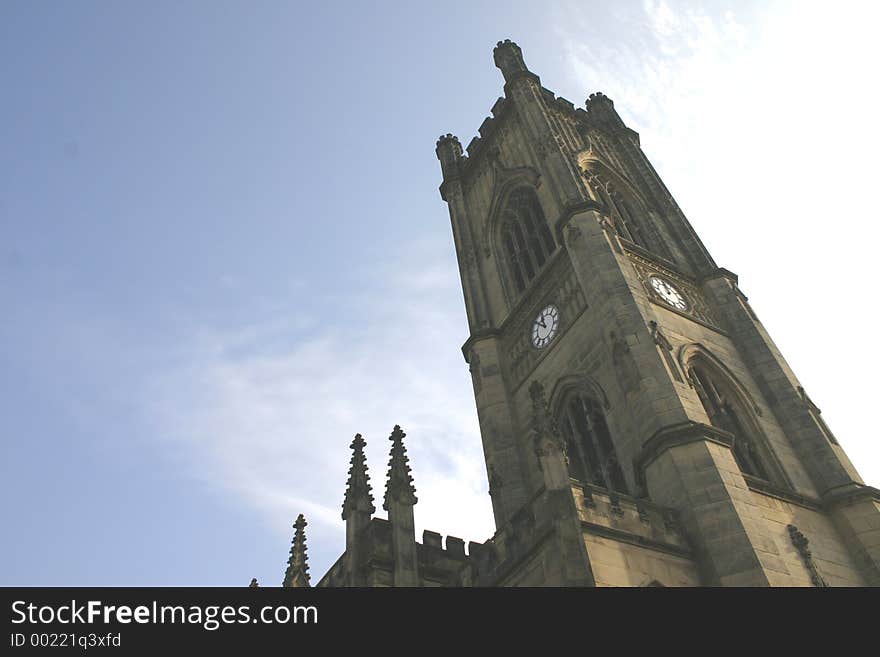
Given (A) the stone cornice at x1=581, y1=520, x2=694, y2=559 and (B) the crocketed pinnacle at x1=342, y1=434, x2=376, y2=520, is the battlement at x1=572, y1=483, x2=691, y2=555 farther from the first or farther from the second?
(B) the crocketed pinnacle at x1=342, y1=434, x2=376, y2=520

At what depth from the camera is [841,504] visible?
17.7 meters

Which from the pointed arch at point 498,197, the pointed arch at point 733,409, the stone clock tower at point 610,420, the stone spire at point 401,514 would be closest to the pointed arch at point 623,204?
the stone clock tower at point 610,420

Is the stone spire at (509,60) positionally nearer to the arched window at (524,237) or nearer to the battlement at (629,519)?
the arched window at (524,237)

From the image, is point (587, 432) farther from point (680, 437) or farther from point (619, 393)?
point (680, 437)

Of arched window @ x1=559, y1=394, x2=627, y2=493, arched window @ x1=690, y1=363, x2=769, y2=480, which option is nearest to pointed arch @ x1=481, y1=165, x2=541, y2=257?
arched window @ x1=559, y1=394, x2=627, y2=493

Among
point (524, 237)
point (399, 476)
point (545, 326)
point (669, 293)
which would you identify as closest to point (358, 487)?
point (399, 476)

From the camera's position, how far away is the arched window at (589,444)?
18.7 m

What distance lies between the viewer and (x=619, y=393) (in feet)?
61.3

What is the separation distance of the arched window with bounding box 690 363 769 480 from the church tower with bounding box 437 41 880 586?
0.05 meters

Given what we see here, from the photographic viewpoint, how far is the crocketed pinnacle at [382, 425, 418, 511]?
16938 mm

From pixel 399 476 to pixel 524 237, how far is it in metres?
13.4
